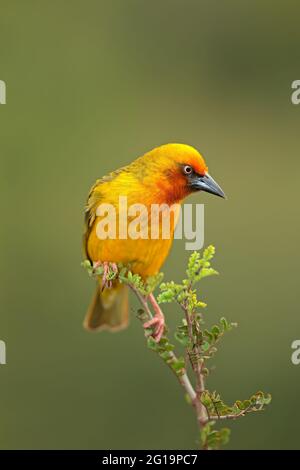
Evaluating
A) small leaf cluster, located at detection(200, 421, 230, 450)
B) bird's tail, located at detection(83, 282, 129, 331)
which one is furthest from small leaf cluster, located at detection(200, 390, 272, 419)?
bird's tail, located at detection(83, 282, 129, 331)

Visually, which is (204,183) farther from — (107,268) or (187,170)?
(107,268)

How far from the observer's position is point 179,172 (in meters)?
3.88

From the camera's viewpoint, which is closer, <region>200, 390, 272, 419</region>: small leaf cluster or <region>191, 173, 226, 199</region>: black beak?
<region>200, 390, 272, 419</region>: small leaf cluster

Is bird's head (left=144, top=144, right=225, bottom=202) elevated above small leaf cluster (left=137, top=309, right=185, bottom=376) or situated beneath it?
elevated above

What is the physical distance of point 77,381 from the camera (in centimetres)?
613

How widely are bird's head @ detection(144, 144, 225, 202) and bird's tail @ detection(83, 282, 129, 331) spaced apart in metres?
0.82

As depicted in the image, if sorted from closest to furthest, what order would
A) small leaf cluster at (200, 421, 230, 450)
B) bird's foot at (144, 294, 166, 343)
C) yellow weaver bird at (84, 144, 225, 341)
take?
small leaf cluster at (200, 421, 230, 450) < bird's foot at (144, 294, 166, 343) < yellow weaver bird at (84, 144, 225, 341)

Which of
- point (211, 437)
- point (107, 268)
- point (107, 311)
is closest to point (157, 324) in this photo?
point (107, 268)

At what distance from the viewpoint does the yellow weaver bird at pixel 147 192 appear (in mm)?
3758

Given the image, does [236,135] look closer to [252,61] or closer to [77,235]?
[252,61]

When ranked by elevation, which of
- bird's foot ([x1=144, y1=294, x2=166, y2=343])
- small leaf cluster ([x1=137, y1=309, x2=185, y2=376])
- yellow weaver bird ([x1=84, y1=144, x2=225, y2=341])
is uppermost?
yellow weaver bird ([x1=84, y1=144, x2=225, y2=341])

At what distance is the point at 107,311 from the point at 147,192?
0.94m

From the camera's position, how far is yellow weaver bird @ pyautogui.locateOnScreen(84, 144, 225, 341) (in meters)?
3.76

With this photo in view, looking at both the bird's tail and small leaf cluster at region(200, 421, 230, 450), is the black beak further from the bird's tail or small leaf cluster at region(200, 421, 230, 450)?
small leaf cluster at region(200, 421, 230, 450)
